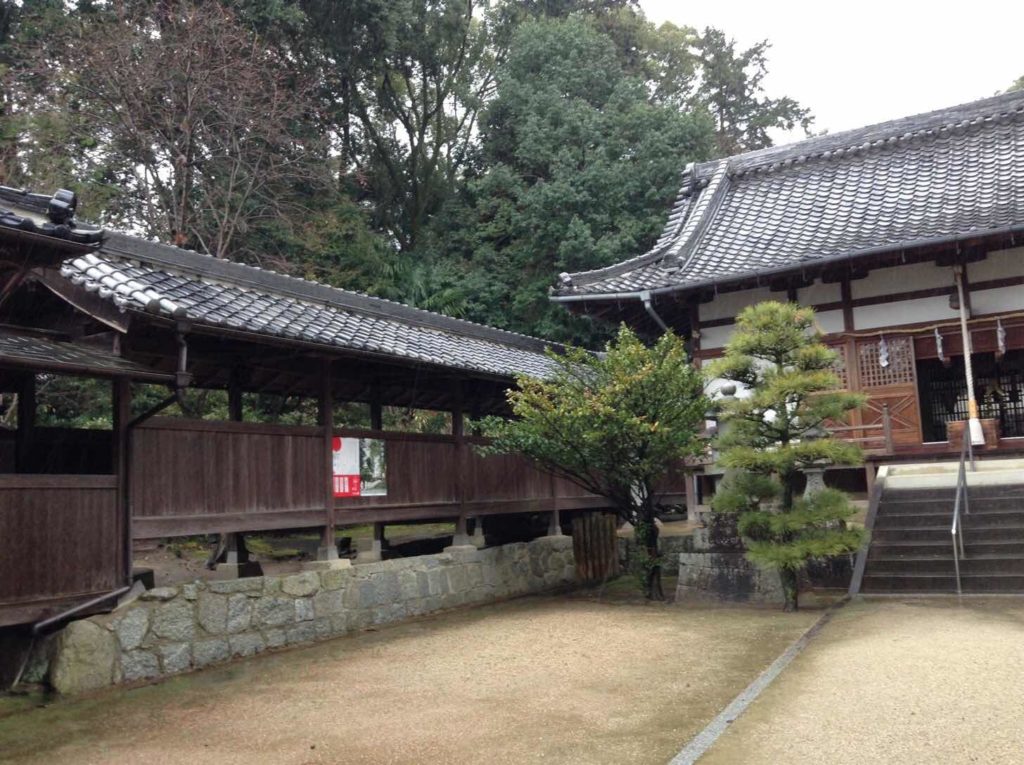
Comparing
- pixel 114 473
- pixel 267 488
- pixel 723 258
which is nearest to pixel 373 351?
pixel 267 488

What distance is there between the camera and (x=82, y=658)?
805 cm

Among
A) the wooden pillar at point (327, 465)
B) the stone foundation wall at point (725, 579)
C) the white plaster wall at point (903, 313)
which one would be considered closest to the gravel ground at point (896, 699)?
the stone foundation wall at point (725, 579)

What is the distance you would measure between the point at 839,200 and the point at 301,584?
12.9 meters

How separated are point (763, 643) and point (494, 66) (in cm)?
2801

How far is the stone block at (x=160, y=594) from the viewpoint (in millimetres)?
8797

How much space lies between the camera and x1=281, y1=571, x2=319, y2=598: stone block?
414 inches

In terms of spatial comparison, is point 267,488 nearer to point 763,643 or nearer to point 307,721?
point 307,721

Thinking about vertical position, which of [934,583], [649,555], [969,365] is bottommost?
[934,583]

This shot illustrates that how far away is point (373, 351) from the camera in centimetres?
1070

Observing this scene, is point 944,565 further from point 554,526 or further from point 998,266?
point 554,526

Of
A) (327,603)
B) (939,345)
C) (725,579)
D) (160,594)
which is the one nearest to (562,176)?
(939,345)

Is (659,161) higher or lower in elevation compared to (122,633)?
higher

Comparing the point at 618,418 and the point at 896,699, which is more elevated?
the point at 618,418

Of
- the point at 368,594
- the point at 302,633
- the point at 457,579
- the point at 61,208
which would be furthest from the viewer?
the point at 457,579
